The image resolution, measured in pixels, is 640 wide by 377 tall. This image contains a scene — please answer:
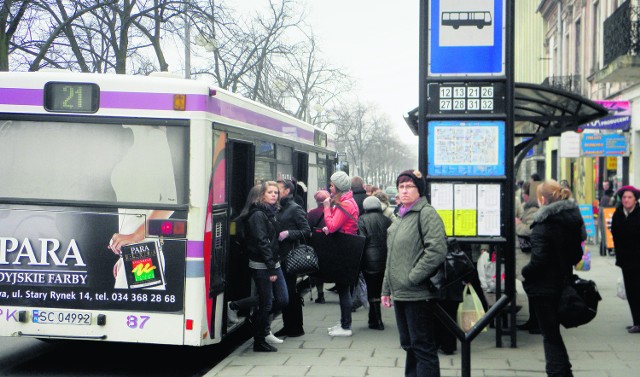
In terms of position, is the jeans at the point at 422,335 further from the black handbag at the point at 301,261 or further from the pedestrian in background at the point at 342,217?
the pedestrian in background at the point at 342,217

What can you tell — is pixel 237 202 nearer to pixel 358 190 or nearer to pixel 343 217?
pixel 343 217

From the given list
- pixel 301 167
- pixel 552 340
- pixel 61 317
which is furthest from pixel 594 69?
pixel 61 317

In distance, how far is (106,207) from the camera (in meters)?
7.57

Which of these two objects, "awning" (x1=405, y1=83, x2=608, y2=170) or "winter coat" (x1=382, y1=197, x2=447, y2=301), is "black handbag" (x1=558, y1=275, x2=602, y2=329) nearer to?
"winter coat" (x1=382, y1=197, x2=447, y2=301)

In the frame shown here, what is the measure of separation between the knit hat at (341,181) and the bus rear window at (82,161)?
7.48 ft

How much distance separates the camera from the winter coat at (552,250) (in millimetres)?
6832

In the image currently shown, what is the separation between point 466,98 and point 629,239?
2.70 m

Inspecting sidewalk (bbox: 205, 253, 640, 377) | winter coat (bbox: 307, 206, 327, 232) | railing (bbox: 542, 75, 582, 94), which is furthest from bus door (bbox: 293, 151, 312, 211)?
railing (bbox: 542, 75, 582, 94)

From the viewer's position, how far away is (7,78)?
301 inches

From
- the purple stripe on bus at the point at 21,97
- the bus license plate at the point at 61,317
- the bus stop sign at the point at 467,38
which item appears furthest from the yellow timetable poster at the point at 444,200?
the purple stripe on bus at the point at 21,97

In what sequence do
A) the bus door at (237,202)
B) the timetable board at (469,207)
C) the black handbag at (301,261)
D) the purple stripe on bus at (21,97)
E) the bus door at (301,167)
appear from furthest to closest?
the bus door at (301,167), the black handbag at (301,261), the bus door at (237,202), the timetable board at (469,207), the purple stripe on bus at (21,97)

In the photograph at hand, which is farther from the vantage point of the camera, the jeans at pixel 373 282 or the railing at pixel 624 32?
the railing at pixel 624 32

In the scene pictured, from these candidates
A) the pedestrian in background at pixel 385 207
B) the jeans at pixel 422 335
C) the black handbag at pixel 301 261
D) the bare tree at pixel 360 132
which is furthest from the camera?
the bare tree at pixel 360 132

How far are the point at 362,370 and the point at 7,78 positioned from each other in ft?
13.3
